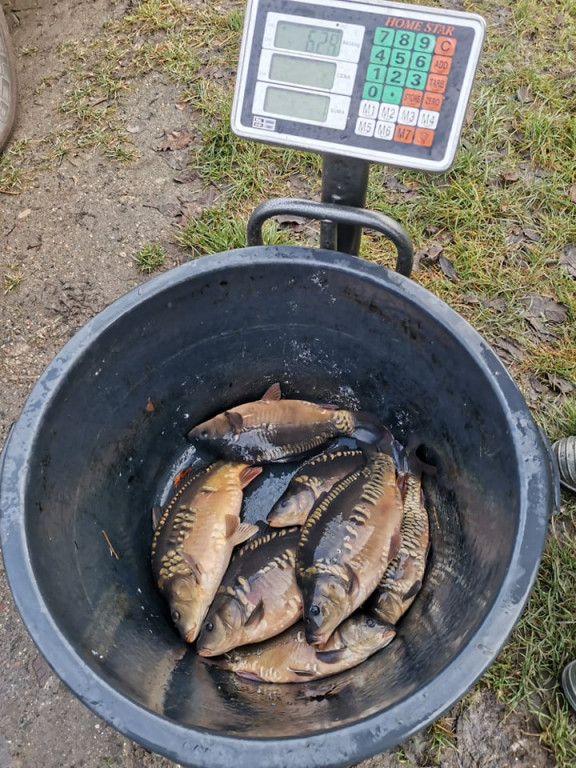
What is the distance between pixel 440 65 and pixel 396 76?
0.32 ft

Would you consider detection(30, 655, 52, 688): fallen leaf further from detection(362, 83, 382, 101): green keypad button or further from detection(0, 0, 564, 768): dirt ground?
detection(362, 83, 382, 101): green keypad button

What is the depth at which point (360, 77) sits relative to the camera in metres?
1.42

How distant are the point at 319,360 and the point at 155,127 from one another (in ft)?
7.06

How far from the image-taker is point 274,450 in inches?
88.3

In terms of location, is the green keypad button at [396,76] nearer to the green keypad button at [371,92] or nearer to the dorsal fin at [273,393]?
the green keypad button at [371,92]

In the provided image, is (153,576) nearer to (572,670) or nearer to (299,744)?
(299,744)

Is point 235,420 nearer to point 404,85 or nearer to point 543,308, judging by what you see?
point 404,85

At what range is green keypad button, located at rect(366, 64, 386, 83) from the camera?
4.65 ft

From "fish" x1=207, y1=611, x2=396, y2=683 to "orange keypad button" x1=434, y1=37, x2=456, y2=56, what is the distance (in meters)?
1.49

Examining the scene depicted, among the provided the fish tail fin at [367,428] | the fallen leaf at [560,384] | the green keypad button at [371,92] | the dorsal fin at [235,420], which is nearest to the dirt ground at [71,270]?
the fish tail fin at [367,428]

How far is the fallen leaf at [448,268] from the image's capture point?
3029 mm

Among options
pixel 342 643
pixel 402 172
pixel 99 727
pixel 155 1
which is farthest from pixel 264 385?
pixel 155 1

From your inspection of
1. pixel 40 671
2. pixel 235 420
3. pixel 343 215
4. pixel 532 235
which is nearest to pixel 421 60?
pixel 343 215

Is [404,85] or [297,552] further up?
[404,85]
